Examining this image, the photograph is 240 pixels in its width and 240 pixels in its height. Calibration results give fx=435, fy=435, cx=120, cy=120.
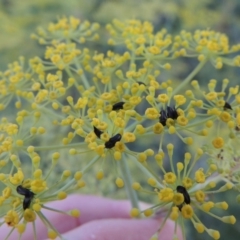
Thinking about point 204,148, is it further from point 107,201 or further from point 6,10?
point 6,10

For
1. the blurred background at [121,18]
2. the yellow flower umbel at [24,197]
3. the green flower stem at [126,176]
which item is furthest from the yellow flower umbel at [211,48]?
the blurred background at [121,18]

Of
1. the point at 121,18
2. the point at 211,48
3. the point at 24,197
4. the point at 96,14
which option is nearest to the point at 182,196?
the point at 24,197

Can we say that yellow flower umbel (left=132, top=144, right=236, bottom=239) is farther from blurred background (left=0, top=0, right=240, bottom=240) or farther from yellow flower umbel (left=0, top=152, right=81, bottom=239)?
blurred background (left=0, top=0, right=240, bottom=240)

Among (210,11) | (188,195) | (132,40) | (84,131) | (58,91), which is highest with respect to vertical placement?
(210,11)

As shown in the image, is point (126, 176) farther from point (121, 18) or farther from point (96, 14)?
point (96, 14)

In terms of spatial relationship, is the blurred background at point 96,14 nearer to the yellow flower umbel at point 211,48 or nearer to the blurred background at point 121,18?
the blurred background at point 121,18

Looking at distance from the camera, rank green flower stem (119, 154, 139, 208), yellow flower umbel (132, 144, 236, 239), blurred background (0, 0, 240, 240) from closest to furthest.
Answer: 1. yellow flower umbel (132, 144, 236, 239)
2. green flower stem (119, 154, 139, 208)
3. blurred background (0, 0, 240, 240)

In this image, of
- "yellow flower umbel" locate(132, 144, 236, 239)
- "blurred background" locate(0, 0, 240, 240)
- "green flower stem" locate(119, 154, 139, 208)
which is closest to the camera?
"yellow flower umbel" locate(132, 144, 236, 239)

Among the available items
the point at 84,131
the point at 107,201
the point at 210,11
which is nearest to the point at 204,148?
the point at 84,131

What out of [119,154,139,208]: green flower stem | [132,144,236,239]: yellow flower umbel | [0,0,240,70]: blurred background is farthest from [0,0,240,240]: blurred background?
[132,144,236,239]: yellow flower umbel
